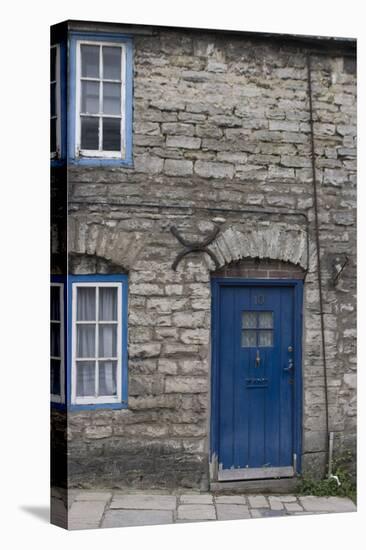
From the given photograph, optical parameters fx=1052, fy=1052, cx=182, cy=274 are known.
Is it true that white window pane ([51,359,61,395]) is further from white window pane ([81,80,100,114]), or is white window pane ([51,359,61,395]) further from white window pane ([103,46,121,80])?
white window pane ([103,46,121,80])

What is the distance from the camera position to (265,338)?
23.8ft

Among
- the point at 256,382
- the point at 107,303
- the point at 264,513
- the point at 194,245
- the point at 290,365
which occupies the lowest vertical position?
the point at 264,513

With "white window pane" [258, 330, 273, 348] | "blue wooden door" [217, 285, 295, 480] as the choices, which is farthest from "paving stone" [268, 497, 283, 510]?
"white window pane" [258, 330, 273, 348]

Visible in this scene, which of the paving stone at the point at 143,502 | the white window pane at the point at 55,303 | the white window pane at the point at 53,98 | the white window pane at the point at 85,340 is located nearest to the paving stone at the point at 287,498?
the paving stone at the point at 143,502

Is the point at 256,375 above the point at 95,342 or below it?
below

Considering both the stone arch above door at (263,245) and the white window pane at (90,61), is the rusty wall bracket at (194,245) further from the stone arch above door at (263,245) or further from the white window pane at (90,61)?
the white window pane at (90,61)

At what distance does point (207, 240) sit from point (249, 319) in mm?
632

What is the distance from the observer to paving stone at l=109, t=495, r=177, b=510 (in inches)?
265

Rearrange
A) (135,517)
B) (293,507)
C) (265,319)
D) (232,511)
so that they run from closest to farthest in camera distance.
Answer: (135,517), (232,511), (293,507), (265,319)

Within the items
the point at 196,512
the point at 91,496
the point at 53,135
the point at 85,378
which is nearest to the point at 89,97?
the point at 53,135

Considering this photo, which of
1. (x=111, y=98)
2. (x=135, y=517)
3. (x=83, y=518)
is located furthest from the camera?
(x=111, y=98)

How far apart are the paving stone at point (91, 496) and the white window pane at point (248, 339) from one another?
139 cm

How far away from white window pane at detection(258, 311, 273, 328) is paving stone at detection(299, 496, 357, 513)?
1.21m

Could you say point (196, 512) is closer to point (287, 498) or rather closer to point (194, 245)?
point (287, 498)
